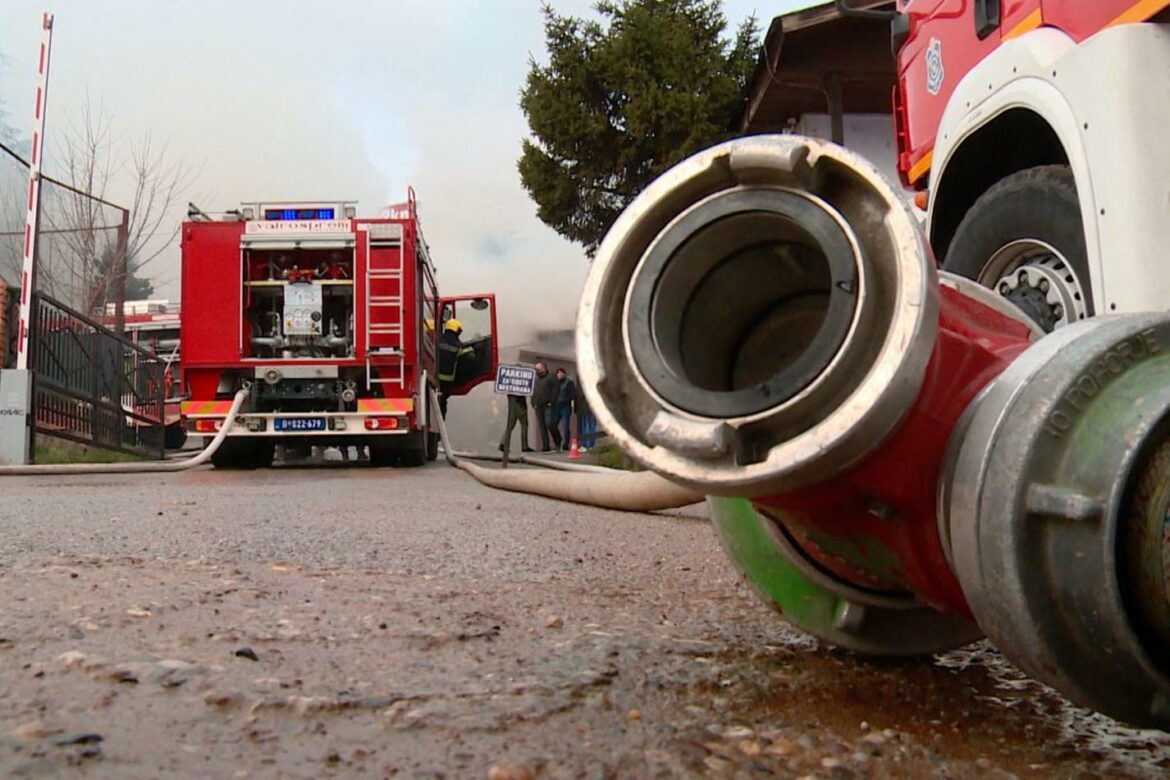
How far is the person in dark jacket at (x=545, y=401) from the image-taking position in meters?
17.7

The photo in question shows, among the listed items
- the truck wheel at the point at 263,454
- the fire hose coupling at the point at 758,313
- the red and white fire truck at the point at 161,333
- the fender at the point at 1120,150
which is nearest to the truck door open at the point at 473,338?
the truck wheel at the point at 263,454

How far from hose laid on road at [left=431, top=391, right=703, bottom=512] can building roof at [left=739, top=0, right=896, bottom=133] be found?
5192mm

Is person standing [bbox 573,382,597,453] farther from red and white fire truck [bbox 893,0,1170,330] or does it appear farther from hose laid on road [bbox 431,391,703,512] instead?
red and white fire truck [bbox 893,0,1170,330]

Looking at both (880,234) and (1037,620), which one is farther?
(880,234)

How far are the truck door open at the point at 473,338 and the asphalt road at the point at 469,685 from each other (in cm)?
1025

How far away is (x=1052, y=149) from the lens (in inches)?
118

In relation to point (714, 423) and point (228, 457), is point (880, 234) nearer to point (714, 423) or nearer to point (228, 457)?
point (714, 423)

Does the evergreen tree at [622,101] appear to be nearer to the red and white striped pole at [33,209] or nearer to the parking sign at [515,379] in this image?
the parking sign at [515,379]

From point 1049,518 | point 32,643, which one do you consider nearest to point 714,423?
point 1049,518

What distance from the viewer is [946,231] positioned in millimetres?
3549

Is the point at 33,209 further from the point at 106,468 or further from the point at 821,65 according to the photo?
the point at 821,65

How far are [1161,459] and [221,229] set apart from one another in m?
9.91

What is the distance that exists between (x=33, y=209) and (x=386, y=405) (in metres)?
3.68

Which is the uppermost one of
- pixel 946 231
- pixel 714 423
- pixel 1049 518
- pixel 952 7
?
pixel 952 7
